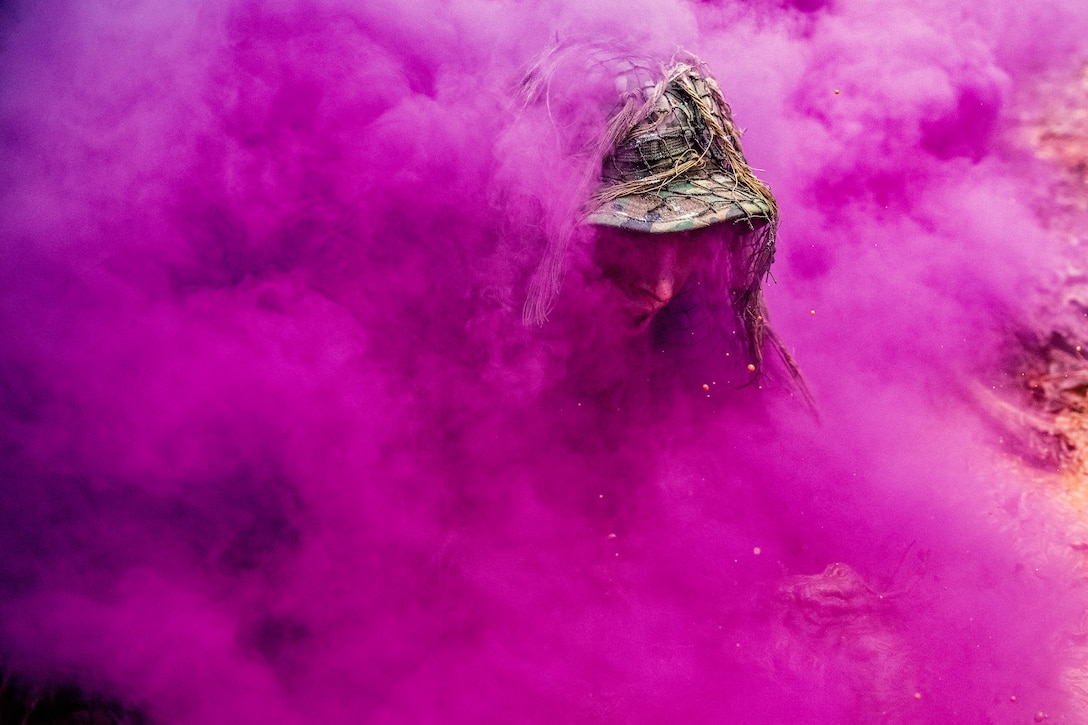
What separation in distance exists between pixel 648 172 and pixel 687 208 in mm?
172

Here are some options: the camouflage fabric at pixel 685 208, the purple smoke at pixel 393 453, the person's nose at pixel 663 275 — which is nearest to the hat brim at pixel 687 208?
the camouflage fabric at pixel 685 208

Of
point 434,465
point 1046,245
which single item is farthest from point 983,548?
point 434,465

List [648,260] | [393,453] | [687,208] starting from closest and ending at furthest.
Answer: [687,208] → [648,260] → [393,453]

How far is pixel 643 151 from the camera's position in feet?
6.81

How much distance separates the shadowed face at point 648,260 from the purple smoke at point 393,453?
217 mm

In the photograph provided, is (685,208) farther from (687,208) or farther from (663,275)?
(663,275)

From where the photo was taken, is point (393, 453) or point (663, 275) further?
point (393, 453)

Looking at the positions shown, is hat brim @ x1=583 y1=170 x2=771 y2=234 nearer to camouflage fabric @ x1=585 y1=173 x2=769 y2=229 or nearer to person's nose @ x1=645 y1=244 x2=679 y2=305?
camouflage fabric @ x1=585 y1=173 x2=769 y2=229

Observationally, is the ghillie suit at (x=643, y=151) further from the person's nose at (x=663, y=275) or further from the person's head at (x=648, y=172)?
the person's nose at (x=663, y=275)

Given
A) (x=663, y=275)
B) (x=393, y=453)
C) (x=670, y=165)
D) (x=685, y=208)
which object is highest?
(x=670, y=165)

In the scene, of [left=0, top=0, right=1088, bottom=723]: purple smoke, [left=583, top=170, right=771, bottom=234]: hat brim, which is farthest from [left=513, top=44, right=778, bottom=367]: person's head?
[left=0, top=0, right=1088, bottom=723]: purple smoke

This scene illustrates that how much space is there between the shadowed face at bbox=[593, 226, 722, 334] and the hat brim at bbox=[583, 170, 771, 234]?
45 millimetres

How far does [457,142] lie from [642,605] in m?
1.56

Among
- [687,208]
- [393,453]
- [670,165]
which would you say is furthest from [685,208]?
[393,453]
